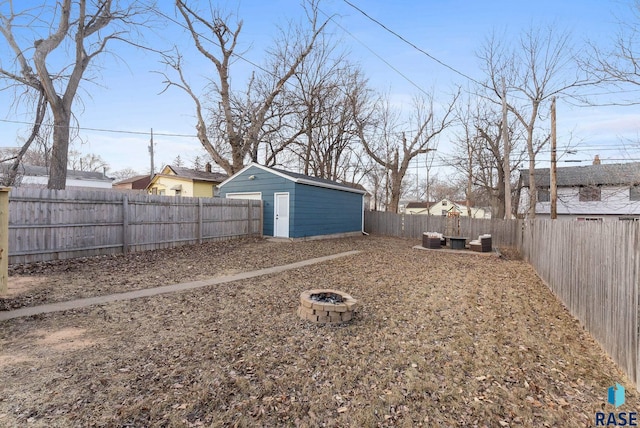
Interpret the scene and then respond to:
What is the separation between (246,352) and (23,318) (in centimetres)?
322

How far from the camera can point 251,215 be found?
1350cm

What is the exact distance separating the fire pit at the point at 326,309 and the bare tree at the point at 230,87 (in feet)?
53.0

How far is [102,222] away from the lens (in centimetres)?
864

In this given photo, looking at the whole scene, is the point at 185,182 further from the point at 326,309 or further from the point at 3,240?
the point at 326,309

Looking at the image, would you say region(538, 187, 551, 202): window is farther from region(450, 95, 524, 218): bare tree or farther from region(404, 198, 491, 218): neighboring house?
region(404, 198, 491, 218): neighboring house

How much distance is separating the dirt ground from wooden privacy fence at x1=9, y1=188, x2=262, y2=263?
1.61 m

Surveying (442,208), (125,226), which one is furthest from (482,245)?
(442,208)

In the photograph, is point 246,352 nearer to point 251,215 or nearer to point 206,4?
point 251,215

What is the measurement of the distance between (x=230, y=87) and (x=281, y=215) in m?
10.8

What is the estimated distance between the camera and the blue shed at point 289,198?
43.0 ft

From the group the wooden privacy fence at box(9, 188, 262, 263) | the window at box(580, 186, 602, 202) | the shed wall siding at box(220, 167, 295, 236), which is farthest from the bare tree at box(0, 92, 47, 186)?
the window at box(580, 186, 602, 202)

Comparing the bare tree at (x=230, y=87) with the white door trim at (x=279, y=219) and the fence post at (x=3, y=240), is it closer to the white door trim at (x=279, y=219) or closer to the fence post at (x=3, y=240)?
the white door trim at (x=279, y=219)

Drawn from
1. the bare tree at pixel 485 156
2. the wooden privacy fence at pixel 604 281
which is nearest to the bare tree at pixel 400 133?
the bare tree at pixel 485 156

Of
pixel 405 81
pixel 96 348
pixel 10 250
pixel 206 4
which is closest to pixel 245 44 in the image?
pixel 206 4
